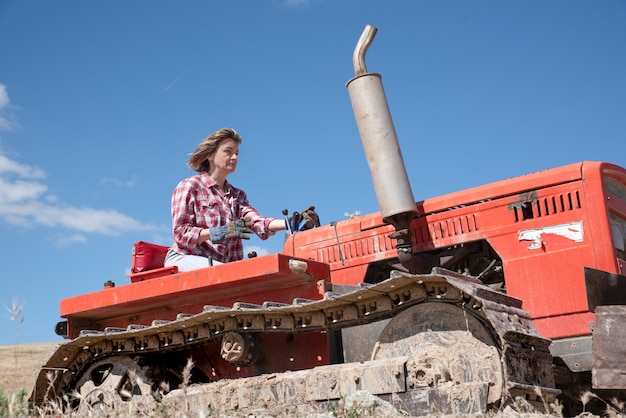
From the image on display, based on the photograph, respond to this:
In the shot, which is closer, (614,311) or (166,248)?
(614,311)

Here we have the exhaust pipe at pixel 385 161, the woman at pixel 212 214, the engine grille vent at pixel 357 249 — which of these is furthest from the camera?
the woman at pixel 212 214

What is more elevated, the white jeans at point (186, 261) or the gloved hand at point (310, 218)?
the gloved hand at point (310, 218)

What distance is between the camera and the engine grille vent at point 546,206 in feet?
17.6

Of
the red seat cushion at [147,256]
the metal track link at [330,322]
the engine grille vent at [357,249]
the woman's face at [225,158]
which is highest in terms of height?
the woman's face at [225,158]

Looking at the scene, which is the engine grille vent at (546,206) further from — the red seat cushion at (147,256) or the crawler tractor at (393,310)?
the red seat cushion at (147,256)

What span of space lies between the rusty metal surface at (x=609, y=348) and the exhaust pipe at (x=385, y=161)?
1.53 meters

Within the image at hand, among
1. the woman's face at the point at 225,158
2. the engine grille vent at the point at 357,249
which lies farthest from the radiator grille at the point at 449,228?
the woman's face at the point at 225,158

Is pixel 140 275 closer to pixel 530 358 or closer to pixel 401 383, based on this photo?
pixel 401 383

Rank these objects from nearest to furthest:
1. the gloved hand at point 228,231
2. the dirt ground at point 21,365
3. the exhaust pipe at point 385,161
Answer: the exhaust pipe at point 385,161 → the gloved hand at point 228,231 → the dirt ground at point 21,365

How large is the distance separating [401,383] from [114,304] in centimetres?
304

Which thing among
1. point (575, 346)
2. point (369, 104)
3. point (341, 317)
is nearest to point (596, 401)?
point (575, 346)

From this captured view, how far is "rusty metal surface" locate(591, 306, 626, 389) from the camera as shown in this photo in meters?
4.55

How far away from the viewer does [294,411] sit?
4.82 metres

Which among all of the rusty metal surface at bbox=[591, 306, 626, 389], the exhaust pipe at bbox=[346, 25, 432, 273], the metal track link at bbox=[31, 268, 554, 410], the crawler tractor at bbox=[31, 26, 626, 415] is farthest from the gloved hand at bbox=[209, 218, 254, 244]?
the rusty metal surface at bbox=[591, 306, 626, 389]
